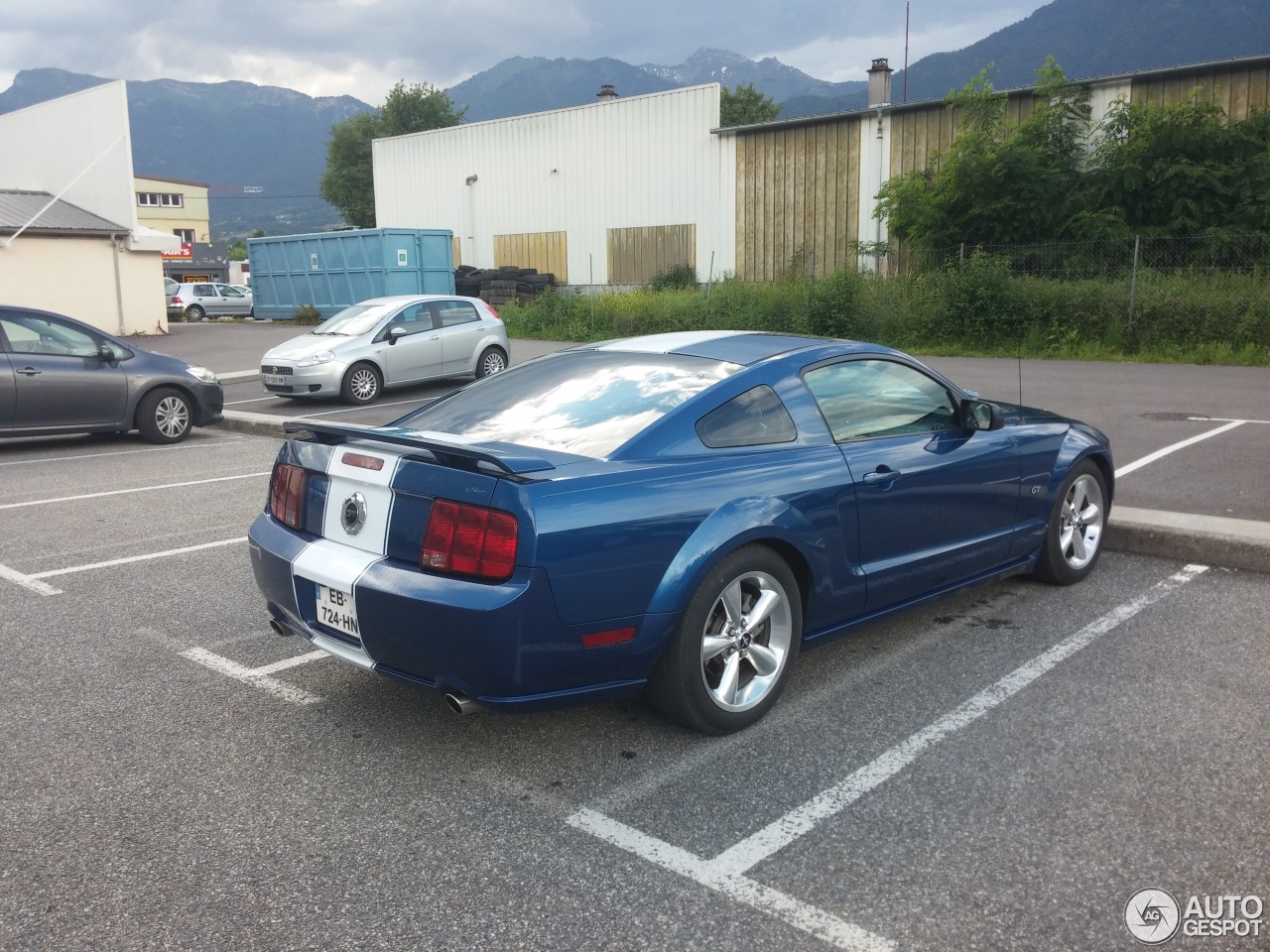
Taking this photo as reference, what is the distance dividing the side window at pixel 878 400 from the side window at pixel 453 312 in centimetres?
1195

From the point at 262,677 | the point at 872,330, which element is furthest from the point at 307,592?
the point at 872,330

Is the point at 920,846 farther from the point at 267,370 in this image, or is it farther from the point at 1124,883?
the point at 267,370

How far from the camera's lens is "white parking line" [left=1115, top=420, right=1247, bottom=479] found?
8.72 metres

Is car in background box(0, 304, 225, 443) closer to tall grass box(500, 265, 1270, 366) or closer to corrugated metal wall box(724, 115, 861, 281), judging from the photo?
tall grass box(500, 265, 1270, 366)

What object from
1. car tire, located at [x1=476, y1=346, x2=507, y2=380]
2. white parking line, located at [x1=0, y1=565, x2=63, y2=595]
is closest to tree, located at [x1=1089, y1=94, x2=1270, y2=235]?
car tire, located at [x1=476, y1=346, x2=507, y2=380]

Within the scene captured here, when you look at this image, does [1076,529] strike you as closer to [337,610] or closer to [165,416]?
[337,610]

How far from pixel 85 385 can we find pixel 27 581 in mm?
5616

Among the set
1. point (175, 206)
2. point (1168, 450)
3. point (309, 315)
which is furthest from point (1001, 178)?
point (175, 206)

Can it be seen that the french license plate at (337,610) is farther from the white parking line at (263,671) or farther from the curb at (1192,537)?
the curb at (1192,537)

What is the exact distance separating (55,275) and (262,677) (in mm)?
24912

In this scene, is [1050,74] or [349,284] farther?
[349,284]

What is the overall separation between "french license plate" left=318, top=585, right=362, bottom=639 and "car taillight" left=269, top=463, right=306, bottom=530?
1.35 ft

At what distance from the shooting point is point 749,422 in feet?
13.8

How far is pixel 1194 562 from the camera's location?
6273 mm
